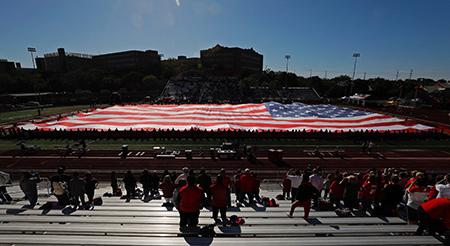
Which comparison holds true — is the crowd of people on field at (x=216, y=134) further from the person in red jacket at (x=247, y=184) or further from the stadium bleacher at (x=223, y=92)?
the stadium bleacher at (x=223, y=92)

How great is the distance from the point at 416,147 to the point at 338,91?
81.8m

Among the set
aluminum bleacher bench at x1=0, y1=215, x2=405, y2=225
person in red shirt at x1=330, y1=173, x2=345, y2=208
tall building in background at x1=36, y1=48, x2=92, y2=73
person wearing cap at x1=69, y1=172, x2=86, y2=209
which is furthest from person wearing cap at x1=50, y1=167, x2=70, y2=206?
tall building in background at x1=36, y1=48, x2=92, y2=73

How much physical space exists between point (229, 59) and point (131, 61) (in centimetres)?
5801

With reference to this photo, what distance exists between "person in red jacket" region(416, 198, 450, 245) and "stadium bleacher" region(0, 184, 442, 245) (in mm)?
240

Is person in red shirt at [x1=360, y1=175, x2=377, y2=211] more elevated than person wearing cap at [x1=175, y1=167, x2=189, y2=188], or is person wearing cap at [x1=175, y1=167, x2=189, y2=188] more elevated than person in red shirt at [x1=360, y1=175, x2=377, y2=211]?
person wearing cap at [x1=175, y1=167, x2=189, y2=188]

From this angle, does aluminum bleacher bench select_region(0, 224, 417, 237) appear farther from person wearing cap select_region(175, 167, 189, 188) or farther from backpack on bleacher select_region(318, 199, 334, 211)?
backpack on bleacher select_region(318, 199, 334, 211)

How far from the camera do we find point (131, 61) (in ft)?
474

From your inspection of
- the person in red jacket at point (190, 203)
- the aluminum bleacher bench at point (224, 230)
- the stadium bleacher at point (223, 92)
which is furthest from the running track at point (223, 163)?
the stadium bleacher at point (223, 92)

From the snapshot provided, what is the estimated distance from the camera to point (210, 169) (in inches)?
711

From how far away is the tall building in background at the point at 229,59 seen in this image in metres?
148

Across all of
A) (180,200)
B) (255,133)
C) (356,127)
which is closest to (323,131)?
(356,127)

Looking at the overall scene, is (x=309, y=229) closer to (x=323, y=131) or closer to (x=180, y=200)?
(x=180, y=200)

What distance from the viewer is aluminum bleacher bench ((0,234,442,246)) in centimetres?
486

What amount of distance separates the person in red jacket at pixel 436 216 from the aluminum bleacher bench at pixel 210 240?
245mm
